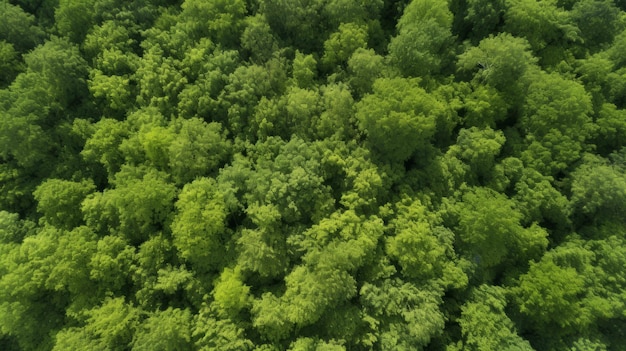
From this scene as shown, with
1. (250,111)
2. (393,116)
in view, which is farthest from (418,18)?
(250,111)

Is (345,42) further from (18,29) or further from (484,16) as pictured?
(18,29)

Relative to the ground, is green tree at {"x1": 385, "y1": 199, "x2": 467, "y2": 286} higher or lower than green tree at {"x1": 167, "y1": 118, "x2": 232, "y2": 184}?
lower

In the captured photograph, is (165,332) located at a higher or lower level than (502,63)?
lower

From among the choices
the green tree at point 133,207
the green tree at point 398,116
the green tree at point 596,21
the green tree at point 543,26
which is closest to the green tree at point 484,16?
the green tree at point 543,26

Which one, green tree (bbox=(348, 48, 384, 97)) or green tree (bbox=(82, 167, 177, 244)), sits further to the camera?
green tree (bbox=(348, 48, 384, 97))

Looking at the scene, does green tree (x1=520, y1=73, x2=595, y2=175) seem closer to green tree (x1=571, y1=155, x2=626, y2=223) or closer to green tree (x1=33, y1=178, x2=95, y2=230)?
green tree (x1=571, y1=155, x2=626, y2=223)

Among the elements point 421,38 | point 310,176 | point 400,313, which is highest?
point 421,38

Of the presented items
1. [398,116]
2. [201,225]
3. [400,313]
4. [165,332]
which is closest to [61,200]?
[201,225]

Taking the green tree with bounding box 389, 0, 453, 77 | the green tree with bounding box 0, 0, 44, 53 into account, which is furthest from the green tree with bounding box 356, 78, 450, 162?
the green tree with bounding box 0, 0, 44, 53

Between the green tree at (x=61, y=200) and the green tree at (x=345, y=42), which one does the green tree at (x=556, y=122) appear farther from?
the green tree at (x=61, y=200)
